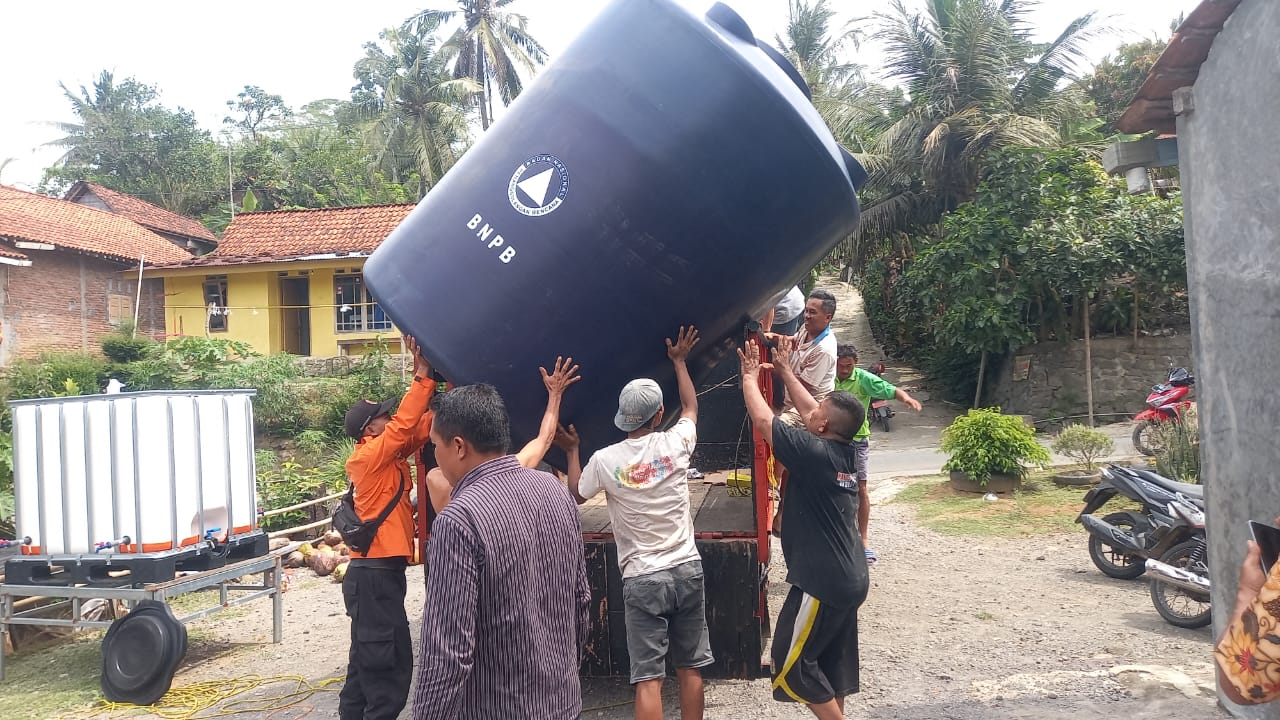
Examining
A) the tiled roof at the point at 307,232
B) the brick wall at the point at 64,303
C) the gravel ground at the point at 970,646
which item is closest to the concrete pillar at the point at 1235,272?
the gravel ground at the point at 970,646

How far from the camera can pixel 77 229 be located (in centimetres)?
2120

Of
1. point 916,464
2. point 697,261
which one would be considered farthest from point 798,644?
point 916,464

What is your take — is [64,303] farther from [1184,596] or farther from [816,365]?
[1184,596]

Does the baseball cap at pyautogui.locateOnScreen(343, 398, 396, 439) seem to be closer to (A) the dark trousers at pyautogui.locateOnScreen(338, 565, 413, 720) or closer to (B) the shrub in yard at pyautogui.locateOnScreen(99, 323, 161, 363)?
(A) the dark trousers at pyautogui.locateOnScreen(338, 565, 413, 720)

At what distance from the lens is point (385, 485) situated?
3795 mm

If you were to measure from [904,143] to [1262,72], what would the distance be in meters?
16.9

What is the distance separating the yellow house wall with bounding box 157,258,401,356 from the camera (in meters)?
19.2

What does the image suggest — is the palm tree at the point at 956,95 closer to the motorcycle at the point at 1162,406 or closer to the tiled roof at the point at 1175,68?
the motorcycle at the point at 1162,406

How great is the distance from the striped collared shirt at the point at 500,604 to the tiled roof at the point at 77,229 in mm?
20846

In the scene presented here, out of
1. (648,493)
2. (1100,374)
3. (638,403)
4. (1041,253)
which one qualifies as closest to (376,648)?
(648,493)

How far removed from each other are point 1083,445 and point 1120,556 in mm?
3869

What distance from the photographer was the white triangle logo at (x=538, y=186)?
3.04m

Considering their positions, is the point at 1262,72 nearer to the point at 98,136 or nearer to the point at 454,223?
the point at 454,223

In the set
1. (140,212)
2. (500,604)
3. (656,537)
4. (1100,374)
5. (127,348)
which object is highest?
(140,212)
